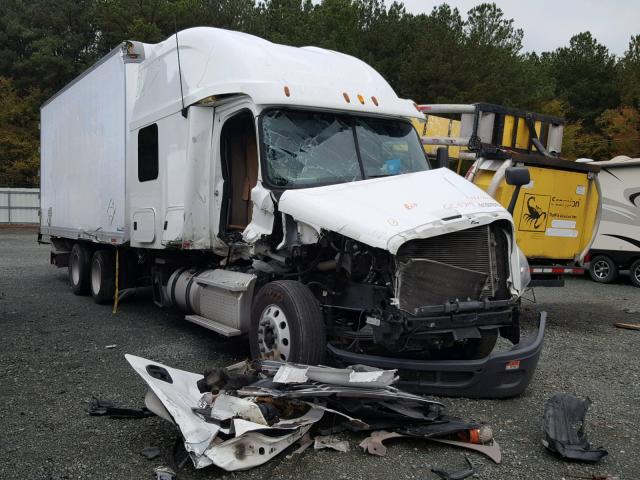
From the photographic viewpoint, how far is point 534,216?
8836 mm

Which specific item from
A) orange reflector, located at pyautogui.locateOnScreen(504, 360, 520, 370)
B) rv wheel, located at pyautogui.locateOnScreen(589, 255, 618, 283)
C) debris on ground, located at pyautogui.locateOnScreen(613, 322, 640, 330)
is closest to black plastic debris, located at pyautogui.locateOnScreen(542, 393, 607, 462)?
orange reflector, located at pyautogui.locateOnScreen(504, 360, 520, 370)

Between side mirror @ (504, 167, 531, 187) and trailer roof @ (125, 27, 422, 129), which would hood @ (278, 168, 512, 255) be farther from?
trailer roof @ (125, 27, 422, 129)

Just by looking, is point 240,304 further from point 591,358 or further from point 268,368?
point 591,358

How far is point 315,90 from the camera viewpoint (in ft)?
19.4

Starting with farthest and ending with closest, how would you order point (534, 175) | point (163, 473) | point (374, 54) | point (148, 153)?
point (374, 54) < point (534, 175) < point (148, 153) < point (163, 473)

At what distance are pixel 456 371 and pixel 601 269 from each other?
453 inches

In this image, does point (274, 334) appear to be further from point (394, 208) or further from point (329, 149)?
point (329, 149)

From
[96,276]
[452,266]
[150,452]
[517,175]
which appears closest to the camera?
[150,452]

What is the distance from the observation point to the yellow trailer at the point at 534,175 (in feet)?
28.0

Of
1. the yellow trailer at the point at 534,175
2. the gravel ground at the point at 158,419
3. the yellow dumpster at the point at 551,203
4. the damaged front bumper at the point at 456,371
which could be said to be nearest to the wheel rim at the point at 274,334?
the damaged front bumper at the point at 456,371

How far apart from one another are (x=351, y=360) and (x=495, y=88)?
28.9 metres

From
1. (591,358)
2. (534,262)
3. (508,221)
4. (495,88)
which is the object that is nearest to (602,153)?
(495,88)

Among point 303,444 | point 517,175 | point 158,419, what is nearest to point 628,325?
point 517,175

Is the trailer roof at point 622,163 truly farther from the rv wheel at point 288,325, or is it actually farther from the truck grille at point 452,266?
the rv wheel at point 288,325
